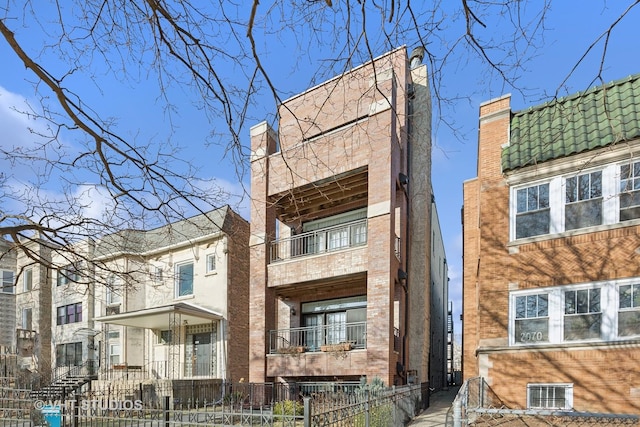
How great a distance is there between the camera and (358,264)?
15.3 meters

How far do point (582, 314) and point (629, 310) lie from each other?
105 cm

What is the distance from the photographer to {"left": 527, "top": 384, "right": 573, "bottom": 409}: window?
37.7 feet

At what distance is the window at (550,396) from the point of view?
11477mm

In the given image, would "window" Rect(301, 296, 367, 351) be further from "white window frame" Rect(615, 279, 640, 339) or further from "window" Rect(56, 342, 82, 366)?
"window" Rect(56, 342, 82, 366)

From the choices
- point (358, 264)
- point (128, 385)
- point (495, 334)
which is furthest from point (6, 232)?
point (128, 385)

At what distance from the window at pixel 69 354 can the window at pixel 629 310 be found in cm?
2797

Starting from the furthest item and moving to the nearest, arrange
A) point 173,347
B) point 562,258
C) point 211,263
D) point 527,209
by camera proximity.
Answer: point 211,263
point 173,347
point 527,209
point 562,258

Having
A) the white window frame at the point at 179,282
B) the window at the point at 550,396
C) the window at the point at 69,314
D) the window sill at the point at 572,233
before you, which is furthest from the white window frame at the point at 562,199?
the window at the point at 69,314

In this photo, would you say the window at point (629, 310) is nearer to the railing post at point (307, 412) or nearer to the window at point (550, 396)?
the window at point (550, 396)

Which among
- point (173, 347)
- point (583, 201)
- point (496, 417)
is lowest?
point (173, 347)

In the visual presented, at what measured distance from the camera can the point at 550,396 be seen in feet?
38.7

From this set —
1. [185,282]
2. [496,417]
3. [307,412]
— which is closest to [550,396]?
[496,417]

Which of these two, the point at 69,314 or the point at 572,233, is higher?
the point at 572,233

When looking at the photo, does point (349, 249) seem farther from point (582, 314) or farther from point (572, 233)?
point (582, 314)
